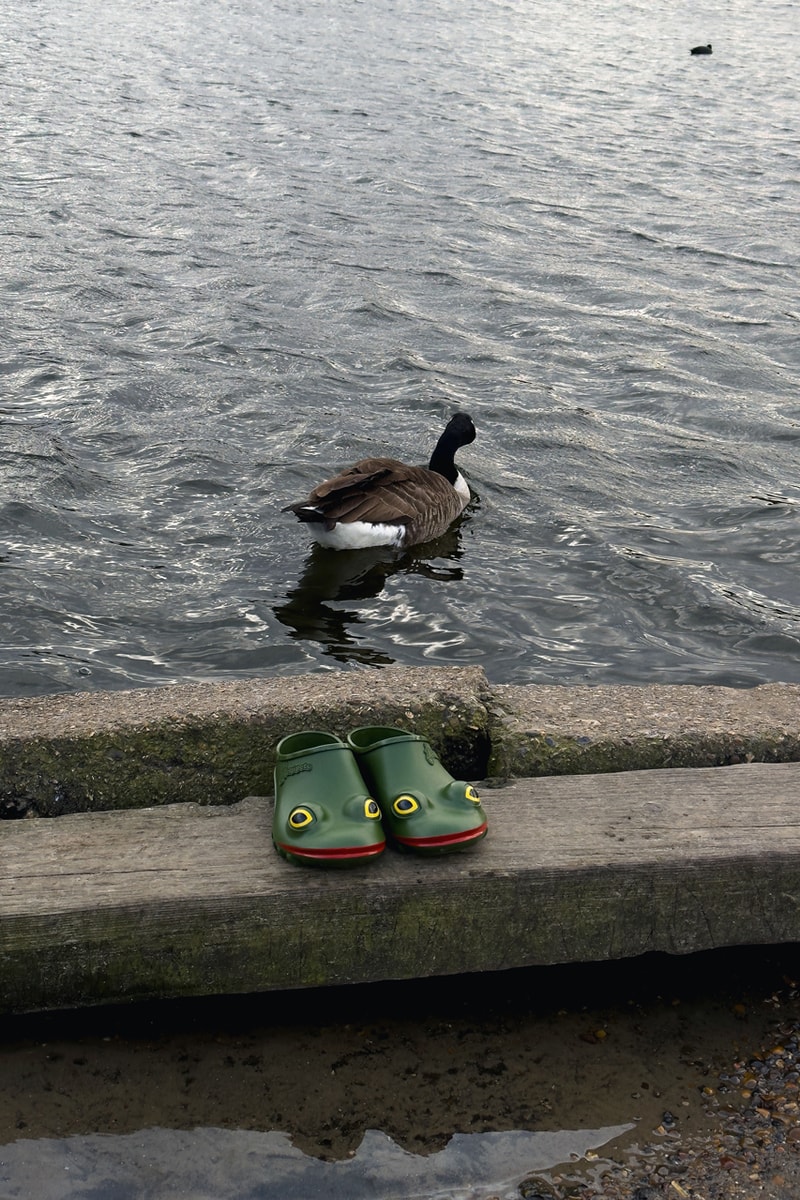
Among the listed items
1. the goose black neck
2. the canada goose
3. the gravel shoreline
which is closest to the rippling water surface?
the canada goose

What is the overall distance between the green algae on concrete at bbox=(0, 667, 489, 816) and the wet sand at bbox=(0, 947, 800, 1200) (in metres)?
0.63

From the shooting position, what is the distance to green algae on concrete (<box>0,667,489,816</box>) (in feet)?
11.1

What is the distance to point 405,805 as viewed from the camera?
303 centimetres

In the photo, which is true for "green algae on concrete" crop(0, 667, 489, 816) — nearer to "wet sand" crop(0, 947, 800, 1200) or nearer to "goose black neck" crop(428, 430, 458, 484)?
"wet sand" crop(0, 947, 800, 1200)

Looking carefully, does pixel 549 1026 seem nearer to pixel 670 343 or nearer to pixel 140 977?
pixel 140 977

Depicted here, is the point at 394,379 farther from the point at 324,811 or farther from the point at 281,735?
the point at 324,811

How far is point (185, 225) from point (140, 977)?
11.1 m

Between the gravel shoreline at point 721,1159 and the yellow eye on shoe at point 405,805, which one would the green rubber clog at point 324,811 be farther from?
the gravel shoreline at point 721,1159

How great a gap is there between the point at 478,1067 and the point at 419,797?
0.66m

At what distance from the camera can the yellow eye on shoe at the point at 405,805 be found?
3.02m

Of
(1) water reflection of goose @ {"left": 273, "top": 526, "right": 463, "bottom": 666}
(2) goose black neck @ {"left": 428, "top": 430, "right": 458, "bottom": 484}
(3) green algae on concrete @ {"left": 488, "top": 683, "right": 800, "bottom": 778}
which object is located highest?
(3) green algae on concrete @ {"left": 488, "top": 683, "right": 800, "bottom": 778}

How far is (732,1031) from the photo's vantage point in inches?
119

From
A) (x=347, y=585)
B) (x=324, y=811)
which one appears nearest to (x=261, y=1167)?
(x=324, y=811)

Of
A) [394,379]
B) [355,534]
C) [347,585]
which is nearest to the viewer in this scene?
[347,585]
